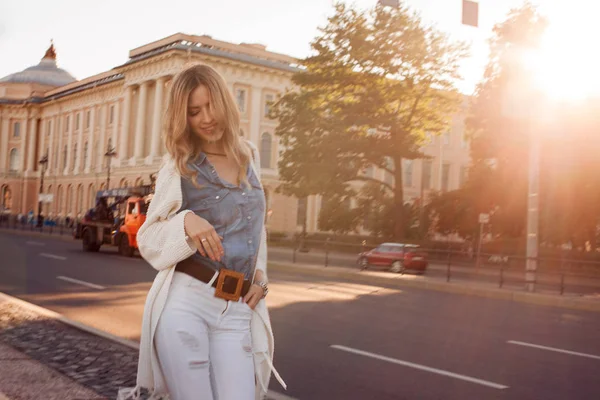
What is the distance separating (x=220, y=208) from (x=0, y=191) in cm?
10653

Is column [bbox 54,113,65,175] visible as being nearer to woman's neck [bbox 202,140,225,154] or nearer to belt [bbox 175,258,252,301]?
woman's neck [bbox 202,140,225,154]

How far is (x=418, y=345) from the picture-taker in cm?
1013

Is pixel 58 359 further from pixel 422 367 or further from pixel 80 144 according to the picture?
pixel 80 144

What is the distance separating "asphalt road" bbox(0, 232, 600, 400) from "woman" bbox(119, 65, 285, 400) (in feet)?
13.6

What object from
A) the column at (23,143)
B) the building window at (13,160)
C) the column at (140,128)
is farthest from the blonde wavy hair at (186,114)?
the building window at (13,160)

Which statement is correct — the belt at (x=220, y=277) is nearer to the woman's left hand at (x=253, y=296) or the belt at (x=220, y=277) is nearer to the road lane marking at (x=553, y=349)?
the woman's left hand at (x=253, y=296)

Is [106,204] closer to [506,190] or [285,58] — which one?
[506,190]

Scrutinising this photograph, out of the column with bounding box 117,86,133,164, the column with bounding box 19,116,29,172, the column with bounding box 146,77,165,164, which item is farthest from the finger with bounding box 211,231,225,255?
the column with bounding box 19,116,29,172

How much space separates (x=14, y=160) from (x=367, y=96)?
77.0 meters

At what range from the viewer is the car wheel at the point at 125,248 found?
2913cm

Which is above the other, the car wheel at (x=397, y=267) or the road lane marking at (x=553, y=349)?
the car wheel at (x=397, y=267)

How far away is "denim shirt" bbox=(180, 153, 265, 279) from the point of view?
289 cm

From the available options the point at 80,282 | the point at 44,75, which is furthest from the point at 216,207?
the point at 44,75

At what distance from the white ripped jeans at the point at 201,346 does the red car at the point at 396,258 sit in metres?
24.1
